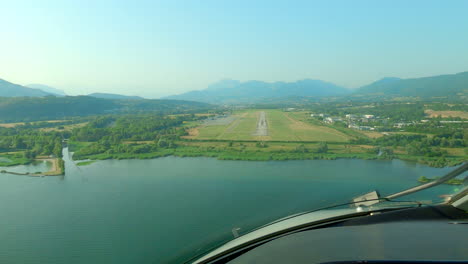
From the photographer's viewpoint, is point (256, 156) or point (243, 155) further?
point (243, 155)

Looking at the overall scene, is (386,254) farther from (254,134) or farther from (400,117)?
(400,117)

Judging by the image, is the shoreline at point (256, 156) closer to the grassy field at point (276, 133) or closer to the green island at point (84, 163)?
the green island at point (84, 163)

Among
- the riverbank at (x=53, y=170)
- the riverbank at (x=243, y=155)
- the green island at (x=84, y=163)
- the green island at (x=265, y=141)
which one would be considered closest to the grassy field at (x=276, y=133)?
the green island at (x=265, y=141)

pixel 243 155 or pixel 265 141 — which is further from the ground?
pixel 265 141

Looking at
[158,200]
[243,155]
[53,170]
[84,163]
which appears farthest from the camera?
[243,155]

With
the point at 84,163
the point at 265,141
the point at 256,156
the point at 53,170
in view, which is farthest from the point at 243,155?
the point at 53,170

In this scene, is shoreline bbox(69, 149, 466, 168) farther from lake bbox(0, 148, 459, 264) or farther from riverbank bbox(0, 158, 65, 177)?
riverbank bbox(0, 158, 65, 177)

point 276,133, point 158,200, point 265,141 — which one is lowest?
point 158,200

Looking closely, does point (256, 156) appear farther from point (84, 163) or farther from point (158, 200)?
point (84, 163)
